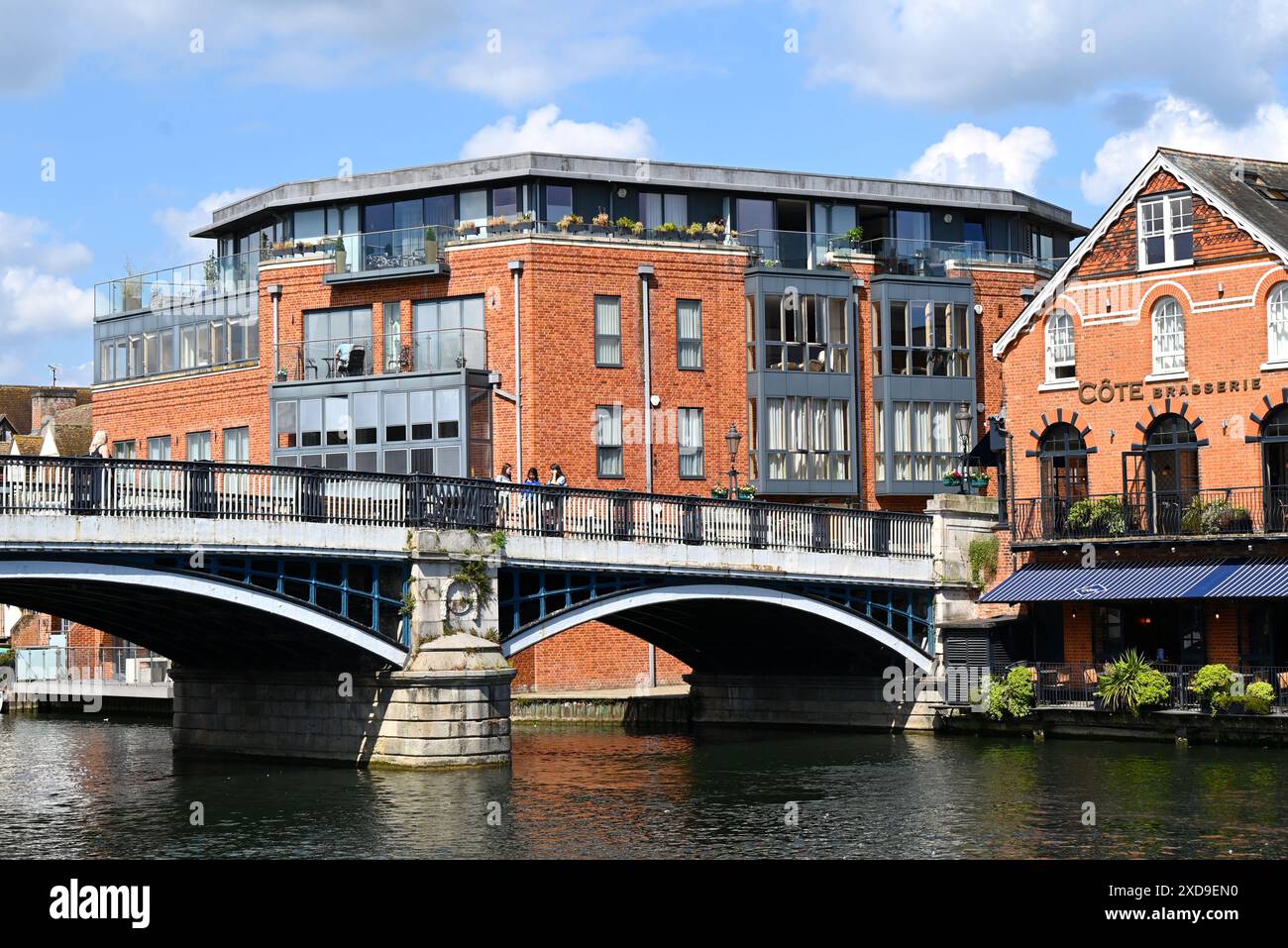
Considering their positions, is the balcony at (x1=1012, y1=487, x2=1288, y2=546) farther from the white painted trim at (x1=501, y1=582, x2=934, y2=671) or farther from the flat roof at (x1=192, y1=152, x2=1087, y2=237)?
the flat roof at (x1=192, y1=152, x2=1087, y2=237)

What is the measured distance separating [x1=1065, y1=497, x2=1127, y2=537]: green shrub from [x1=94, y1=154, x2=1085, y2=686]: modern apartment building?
38.9ft

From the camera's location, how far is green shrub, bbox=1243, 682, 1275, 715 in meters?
40.4

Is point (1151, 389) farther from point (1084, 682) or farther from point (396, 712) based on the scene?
point (396, 712)

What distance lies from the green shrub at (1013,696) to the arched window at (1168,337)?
8.10 meters

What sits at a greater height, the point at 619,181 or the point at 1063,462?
the point at 619,181

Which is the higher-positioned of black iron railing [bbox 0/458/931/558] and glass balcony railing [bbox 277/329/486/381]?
glass balcony railing [bbox 277/329/486/381]

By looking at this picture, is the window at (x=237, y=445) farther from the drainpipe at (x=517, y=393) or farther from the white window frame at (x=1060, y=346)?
the white window frame at (x=1060, y=346)

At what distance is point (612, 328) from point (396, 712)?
71.1 ft

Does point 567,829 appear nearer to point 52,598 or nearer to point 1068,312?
point 52,598

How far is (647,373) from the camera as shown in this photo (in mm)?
56250

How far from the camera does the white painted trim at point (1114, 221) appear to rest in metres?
44.0

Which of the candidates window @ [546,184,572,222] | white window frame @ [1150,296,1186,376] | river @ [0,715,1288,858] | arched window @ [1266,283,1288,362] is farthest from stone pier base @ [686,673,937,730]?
window @ [546,184,572,222]

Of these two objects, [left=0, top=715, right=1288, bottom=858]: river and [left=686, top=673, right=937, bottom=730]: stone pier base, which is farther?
[left=686, top=673, right=937, bottom=730]: stone pier base

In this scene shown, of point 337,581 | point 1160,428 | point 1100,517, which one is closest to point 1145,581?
point 1100,517
